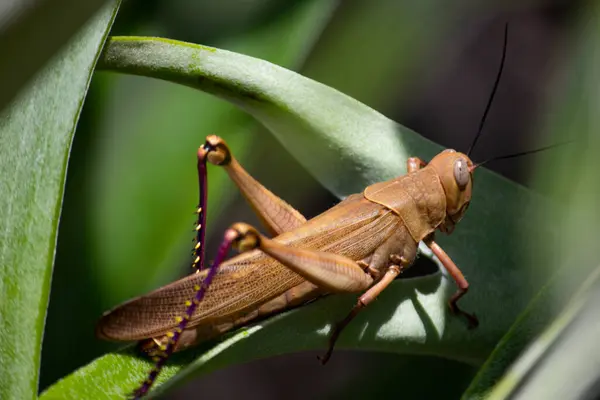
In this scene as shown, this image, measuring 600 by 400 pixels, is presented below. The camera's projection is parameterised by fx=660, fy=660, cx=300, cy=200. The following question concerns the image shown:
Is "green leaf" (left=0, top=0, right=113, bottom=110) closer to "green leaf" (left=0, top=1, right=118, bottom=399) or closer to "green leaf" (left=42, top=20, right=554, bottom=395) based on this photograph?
"green leaf" (left=0, top=1, right=118, bottom=399)

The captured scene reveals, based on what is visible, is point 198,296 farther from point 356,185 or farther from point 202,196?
point 356,185

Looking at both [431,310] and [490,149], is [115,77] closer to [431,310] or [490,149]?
[431,310]

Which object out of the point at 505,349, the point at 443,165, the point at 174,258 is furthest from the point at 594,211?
the point at 174,258

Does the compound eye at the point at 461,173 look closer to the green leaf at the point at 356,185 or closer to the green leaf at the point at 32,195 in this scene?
the green leaf at the point at 356,185

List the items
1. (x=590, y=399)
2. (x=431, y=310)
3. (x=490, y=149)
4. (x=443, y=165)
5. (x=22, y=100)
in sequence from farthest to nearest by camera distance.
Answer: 1. (x=490, y=149)
2. (x=443, y=165)
3. (x=431, y=310)
4. (x=22, y=100)
5. (x=590, y=399)

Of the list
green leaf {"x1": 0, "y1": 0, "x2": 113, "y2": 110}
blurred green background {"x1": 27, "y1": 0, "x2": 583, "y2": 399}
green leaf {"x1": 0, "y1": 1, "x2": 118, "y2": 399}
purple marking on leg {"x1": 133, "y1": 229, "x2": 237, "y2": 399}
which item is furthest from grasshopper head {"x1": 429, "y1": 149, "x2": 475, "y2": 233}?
green leaf {"x1": 0, "y1": 0, "x2": 113, "y2": 110}

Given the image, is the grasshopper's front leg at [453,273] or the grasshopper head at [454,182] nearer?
the grasshopper's front leg at [453,273]

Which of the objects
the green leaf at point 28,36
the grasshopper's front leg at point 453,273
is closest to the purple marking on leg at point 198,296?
the grasshopper's front leg at point 453,273

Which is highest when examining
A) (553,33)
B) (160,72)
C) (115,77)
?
(553,33)

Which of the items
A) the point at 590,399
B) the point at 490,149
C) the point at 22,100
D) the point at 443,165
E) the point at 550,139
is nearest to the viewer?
the point at 590,399
